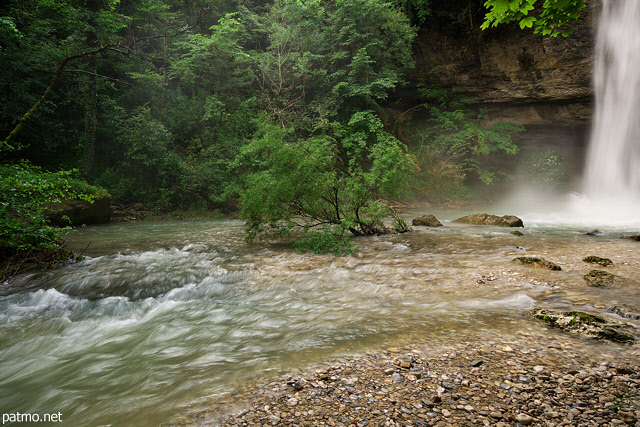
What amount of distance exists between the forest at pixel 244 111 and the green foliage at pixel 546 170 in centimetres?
156

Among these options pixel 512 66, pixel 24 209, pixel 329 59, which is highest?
pixel 329 59

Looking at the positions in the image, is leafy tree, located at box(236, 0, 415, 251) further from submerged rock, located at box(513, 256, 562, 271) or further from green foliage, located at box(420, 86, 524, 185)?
submerged rock, located at box(513, 256, 562, 271)

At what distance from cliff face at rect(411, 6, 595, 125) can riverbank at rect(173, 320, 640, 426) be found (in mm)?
20607

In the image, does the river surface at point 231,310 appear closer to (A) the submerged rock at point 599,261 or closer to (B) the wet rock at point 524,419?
(A) the submerged rock at point 599,261

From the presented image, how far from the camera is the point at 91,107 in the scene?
1482 cm

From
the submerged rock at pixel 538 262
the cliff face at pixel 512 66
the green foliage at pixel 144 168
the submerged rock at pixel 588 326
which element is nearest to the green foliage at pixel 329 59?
the cliff face at pixel 512 66

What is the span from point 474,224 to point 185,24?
22343 mm

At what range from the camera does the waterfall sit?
52.7 feet

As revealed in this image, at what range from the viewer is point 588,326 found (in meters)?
3.04

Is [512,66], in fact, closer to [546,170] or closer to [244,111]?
[546,170]

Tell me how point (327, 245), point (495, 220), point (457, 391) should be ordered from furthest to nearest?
point (495, 220) < point (327, 245) < point (457, 391)

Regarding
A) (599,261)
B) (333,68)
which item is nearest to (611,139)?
(333,68)

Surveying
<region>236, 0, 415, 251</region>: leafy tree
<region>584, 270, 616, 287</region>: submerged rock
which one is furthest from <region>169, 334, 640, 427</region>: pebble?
<region>236, 0, 415, 251</region>: leafy tree

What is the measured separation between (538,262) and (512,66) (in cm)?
1837
